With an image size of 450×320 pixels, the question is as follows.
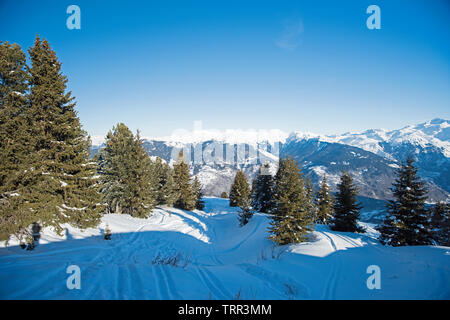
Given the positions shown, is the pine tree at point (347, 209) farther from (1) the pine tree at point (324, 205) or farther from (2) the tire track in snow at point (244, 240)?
(2) the tire track in snow at point (244, 240)

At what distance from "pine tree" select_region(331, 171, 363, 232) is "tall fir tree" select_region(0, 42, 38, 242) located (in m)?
26.9

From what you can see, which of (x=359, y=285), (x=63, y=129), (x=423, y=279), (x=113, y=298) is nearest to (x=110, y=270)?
(x=113, y=298)

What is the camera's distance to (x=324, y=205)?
27344 millimetres

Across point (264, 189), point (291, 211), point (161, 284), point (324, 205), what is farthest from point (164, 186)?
point (161, 284)

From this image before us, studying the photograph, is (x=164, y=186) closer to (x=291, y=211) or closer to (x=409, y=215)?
(x=291, y=211)

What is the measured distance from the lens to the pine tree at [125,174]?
1966cm

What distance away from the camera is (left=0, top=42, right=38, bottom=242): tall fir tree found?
7.81 meters

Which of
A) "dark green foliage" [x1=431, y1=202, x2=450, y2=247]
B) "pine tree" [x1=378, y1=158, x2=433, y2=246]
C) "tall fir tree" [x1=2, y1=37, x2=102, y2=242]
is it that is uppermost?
"tall fir tree" [x1=2, y1=37, x2=102, y2=242]

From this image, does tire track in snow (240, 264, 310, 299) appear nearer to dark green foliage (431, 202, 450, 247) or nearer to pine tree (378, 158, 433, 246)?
pine tree (378, 158, 433, 246)

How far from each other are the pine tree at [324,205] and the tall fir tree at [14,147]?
97.7ft

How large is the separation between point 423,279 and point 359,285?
7.20 ft

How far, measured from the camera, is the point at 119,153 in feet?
66.6

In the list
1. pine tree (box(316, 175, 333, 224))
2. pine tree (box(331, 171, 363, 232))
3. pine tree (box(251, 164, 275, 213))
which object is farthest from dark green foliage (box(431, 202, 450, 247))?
pine tree (box(251, 164, 275, 213))
